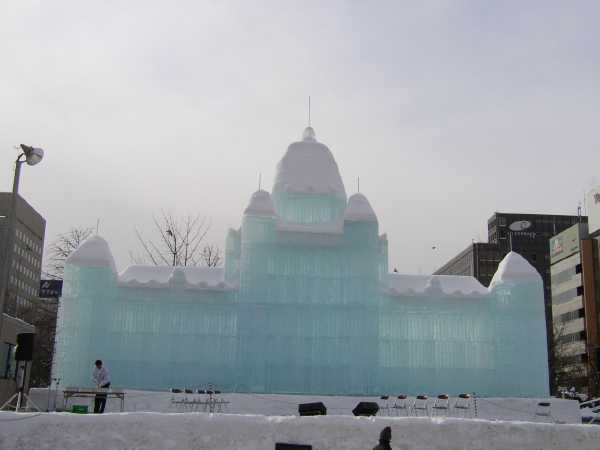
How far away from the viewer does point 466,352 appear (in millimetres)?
28844

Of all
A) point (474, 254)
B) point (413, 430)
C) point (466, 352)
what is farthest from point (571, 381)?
point (413, 430)

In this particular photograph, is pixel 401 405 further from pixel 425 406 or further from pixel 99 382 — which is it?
pixel 99 382

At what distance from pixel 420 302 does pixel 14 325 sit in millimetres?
16723

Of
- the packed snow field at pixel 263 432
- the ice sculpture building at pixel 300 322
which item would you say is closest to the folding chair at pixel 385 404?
the ice sculpture building at pixel 300 322

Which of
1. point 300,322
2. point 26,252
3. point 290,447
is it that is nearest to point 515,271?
point 300,322

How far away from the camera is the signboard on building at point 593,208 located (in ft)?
233

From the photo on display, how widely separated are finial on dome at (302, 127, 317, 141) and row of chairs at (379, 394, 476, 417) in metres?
13.3

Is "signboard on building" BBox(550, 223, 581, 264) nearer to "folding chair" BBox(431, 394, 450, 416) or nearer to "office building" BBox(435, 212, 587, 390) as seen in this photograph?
Answer: "office building" BBox(435, 212, 587, 390)

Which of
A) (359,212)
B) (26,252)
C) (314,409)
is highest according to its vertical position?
(26,252)

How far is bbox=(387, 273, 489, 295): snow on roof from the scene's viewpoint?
29.3m

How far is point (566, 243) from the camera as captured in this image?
78500mm

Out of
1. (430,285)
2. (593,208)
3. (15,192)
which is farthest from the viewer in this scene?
(593,208)

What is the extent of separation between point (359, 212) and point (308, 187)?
288 centimetres

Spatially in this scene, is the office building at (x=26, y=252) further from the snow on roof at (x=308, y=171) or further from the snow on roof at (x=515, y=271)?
the snow on roof at (x=515, y=271)
